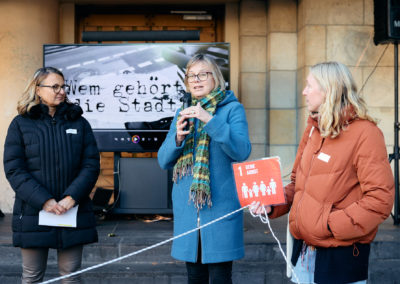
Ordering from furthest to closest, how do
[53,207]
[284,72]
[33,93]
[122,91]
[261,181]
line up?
[284,72], [122,91], [33,93], [53,207], [261,181]

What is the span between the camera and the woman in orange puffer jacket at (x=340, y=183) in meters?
2.15

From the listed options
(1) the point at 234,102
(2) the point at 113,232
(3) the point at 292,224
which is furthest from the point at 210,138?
(2) the point at 113,232

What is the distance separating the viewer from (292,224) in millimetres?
2379

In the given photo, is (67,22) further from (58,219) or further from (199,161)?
(199,161)

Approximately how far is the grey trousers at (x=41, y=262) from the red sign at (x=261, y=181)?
1282mm

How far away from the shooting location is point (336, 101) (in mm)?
2240

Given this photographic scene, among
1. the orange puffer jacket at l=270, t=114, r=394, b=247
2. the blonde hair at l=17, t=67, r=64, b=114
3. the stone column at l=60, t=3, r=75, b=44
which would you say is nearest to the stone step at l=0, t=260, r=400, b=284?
the blonde hair at l=17, t=67, r=64, b=114

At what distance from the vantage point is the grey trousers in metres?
3.05

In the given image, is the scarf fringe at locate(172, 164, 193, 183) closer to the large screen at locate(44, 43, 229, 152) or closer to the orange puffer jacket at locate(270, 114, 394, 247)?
the orange puffer jacket at locate(270, 114, 394, 247)

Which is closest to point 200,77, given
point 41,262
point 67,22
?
point 41,262

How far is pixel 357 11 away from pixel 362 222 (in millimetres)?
4905

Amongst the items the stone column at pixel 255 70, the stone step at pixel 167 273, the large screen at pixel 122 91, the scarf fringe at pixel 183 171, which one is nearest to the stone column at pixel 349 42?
the stone column at pixel 255 70

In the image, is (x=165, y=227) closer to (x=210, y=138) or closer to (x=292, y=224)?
(x=210, y=138)

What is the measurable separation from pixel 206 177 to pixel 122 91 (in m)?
3.49
